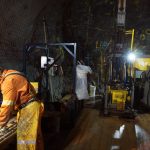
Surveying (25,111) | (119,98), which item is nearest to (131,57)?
(119,98)

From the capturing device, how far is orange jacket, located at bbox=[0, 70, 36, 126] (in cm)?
358

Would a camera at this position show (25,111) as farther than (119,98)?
No

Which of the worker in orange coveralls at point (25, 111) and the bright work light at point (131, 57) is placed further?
the bright work light at point (131, 57)

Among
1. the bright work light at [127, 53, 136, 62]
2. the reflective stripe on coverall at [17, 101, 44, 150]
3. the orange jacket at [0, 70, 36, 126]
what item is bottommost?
the reflective stripe on coverall at [17, 101, 44, 150]

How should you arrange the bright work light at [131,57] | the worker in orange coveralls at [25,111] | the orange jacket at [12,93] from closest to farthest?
A: the orange jacket at [12,93] → the worker in orange coveralls at [25,111] → the bright work light at [131,57]

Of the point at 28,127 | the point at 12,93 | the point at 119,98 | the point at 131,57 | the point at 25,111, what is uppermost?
the point at 131,57

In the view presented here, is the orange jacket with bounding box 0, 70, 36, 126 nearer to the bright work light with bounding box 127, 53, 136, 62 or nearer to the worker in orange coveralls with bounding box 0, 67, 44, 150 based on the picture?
the worker in orange coveralls with bounding box 0, 67, 44, 150

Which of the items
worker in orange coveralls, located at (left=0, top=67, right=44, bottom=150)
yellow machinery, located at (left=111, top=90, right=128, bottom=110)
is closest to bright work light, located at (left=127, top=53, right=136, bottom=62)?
yellow machinery, located at (left=111, top=90, right=128, bottom=110)

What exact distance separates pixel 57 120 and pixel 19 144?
238 centimetres

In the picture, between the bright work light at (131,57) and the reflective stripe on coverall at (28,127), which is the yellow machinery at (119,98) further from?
the reflective stripe on coverall at (28,127)

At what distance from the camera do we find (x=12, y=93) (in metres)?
3.64

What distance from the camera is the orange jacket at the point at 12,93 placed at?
3584 mm

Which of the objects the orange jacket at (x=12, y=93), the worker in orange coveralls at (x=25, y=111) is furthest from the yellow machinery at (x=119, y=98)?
the orange jacket at (x=12, y=93)

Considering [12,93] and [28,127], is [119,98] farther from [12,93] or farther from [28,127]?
[12,93]
